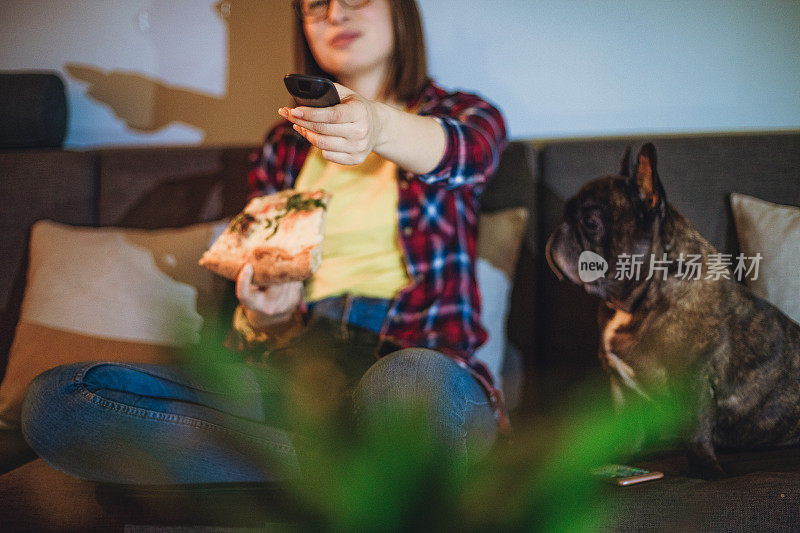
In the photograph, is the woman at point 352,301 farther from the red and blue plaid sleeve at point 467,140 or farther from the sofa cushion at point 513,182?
the sofa cushion at point 513,182

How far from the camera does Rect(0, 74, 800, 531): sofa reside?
897mm

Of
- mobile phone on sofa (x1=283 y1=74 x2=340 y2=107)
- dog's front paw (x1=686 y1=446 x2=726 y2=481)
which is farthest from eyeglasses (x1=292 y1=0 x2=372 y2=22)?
dog's front paw (x1=686 y1=446 x2=726 y2=481)

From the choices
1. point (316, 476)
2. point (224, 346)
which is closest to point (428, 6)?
point (224, 346)

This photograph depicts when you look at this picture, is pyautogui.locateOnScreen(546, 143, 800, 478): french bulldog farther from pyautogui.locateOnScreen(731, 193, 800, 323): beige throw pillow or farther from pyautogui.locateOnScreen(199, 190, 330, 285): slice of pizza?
pyautogui.locateOnScreen(199, 190, 330, 285): slice of pizza

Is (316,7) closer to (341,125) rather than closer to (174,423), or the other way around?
(341,125)

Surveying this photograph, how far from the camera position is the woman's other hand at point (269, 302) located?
1.17 metres

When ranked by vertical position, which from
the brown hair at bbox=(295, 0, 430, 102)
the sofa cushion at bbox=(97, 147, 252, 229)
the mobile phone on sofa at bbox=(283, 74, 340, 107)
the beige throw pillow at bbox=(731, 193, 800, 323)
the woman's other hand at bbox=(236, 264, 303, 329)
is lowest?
the woman's other hand at bbox=(236, 264, 303, 329)

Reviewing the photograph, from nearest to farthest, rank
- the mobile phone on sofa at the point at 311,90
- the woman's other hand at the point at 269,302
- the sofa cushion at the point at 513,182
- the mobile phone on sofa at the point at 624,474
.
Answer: the mobile phone on sofa at the point at 311,90, the mobile phone on sofa at the point at 624,474, the woman's other hand at the point at 269,302, the sofa cushion at the point at 513,182

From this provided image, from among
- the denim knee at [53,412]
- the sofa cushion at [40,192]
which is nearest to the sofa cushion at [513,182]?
the denim knee at [53,412]

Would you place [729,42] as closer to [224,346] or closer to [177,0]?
[224,346]

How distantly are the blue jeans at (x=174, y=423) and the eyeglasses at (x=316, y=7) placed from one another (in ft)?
2.60

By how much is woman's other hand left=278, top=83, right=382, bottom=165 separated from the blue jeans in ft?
1.06

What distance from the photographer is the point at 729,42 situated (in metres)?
1.55

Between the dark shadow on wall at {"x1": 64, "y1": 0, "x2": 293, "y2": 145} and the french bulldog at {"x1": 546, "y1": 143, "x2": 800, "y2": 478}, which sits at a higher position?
the dark shadow on wall at {"x1": 64, "y1": 0, "x2": 293, "y2": 145}
